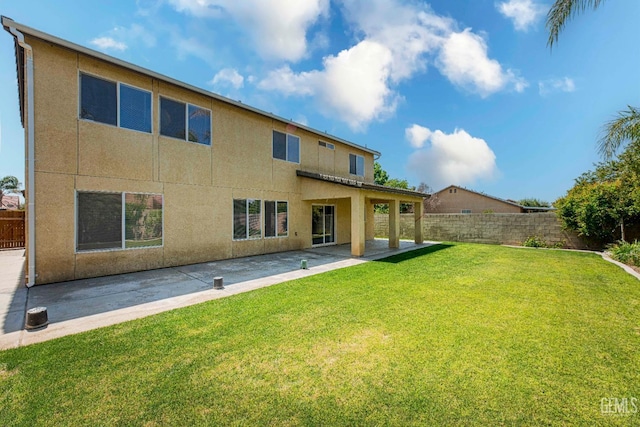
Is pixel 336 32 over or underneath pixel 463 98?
over

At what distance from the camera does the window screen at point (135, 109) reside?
8852 millimetres

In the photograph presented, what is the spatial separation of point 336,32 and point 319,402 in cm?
1719

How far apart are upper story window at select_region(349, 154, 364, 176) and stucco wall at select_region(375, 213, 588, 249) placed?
167 inches

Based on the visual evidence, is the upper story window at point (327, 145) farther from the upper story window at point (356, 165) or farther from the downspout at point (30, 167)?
the downspout at point (30, 167)

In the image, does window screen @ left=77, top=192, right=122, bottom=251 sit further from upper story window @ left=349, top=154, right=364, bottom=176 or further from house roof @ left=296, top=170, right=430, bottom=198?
upper story window @ left=349, top=154, right=364, bottom=176

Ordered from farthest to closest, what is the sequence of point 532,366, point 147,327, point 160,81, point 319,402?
point 160,81 < point 147,327 < point 532,366 < point 319,402

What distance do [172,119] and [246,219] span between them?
15.6ft

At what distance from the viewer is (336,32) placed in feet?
50.2

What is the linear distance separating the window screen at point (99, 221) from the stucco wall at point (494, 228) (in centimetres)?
1603

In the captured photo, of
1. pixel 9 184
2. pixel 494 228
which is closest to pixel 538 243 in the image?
pixel 494 228

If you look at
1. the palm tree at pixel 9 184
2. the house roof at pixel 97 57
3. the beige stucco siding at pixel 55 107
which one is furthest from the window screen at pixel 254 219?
the palm tree at pixel 9 184

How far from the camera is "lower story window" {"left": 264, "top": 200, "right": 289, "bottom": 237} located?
520 inches

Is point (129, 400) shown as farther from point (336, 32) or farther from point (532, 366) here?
point (336, 32)

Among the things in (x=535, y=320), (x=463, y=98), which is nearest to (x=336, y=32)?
(x=463, y=98)
